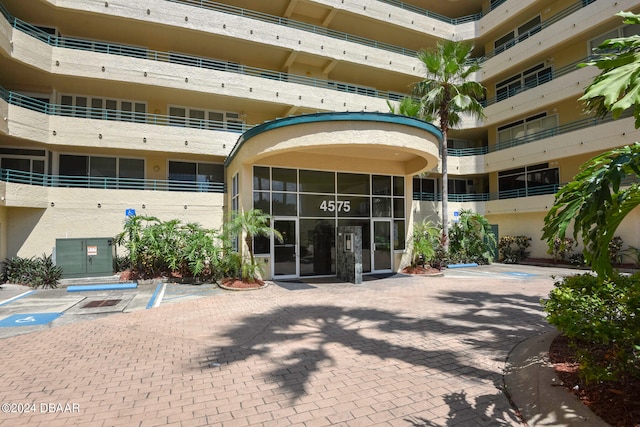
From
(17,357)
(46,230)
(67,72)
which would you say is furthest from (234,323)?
(67,72)

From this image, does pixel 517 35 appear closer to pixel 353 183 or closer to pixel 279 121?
pixel 353 183

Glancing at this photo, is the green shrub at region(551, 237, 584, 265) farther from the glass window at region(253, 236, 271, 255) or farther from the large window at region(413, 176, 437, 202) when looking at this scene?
the glass window at region(253, 236, 271, 255)

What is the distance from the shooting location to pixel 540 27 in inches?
874

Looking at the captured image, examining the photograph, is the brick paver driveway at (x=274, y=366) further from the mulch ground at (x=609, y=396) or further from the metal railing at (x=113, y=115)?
the metal railing at (x=113, y=115)

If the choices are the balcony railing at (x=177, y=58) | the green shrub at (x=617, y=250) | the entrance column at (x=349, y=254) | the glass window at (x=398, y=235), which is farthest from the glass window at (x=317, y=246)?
the green shrub at (x=617, y=250)

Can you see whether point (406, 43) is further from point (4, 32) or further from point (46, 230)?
point (46, 230)

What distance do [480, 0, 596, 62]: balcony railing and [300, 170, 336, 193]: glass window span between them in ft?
61.5

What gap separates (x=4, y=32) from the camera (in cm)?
1394

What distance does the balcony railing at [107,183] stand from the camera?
51.4 ft

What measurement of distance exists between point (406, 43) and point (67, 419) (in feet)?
93.9

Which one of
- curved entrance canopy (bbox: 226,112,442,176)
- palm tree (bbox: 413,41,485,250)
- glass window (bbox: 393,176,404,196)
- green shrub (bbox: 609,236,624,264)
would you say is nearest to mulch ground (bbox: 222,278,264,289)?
curved entrance canopy (bbox: 226,112,442,176)

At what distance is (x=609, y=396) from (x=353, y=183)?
40.3 feet

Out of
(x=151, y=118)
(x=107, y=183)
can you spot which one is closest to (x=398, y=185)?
(x=151, y=118)

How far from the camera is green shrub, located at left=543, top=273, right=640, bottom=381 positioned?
369cm
